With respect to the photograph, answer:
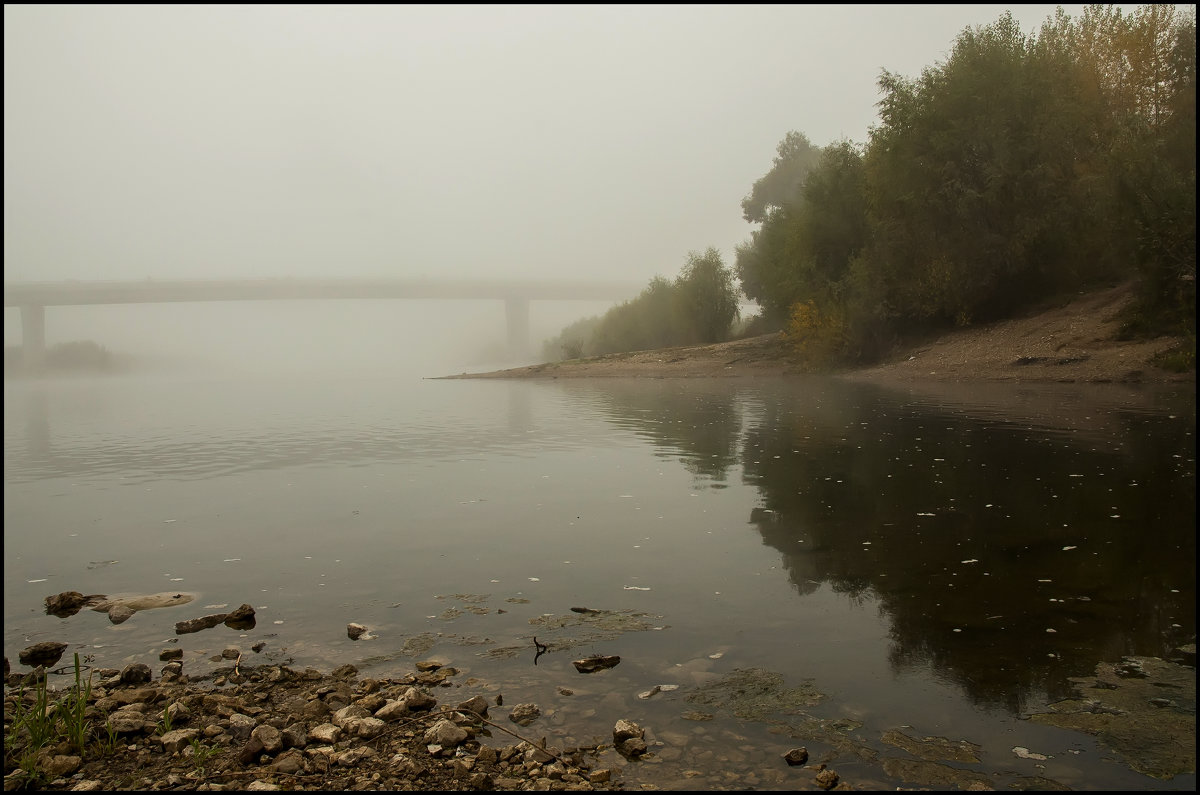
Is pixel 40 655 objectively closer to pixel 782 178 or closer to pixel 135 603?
pixel 135 603

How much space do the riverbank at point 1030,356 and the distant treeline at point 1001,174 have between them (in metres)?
1.98

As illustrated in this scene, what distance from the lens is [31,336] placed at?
94625 millimetres

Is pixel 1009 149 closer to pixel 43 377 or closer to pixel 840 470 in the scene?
pixel 840 470

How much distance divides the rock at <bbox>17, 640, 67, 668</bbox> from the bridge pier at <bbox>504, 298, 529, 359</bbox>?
121460 mm

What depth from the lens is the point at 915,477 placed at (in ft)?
44.8

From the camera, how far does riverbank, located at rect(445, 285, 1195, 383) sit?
2697 centimetres

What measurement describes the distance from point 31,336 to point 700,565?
357ft

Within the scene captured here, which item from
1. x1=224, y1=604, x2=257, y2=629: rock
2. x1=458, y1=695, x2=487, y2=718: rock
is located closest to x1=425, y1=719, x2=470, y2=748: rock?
x1=458, y1=695, x2=487, y2=718: rock

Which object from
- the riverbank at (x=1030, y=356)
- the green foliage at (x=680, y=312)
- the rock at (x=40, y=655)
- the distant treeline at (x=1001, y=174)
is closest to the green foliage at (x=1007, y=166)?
the distant treeline at (x=1001, y=174)

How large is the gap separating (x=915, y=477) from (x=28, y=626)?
1226cm

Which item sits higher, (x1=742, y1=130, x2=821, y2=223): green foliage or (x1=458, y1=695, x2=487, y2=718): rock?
(x1=742, y1=130, x2=821, y2=223): green foliage

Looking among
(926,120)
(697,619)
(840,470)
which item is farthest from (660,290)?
(697,619)

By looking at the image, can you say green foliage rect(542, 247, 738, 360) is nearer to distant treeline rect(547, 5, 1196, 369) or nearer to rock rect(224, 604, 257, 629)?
distant treeline rect(547, 5, 1196, 369)

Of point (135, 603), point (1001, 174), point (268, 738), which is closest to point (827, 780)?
point (268, 738)
